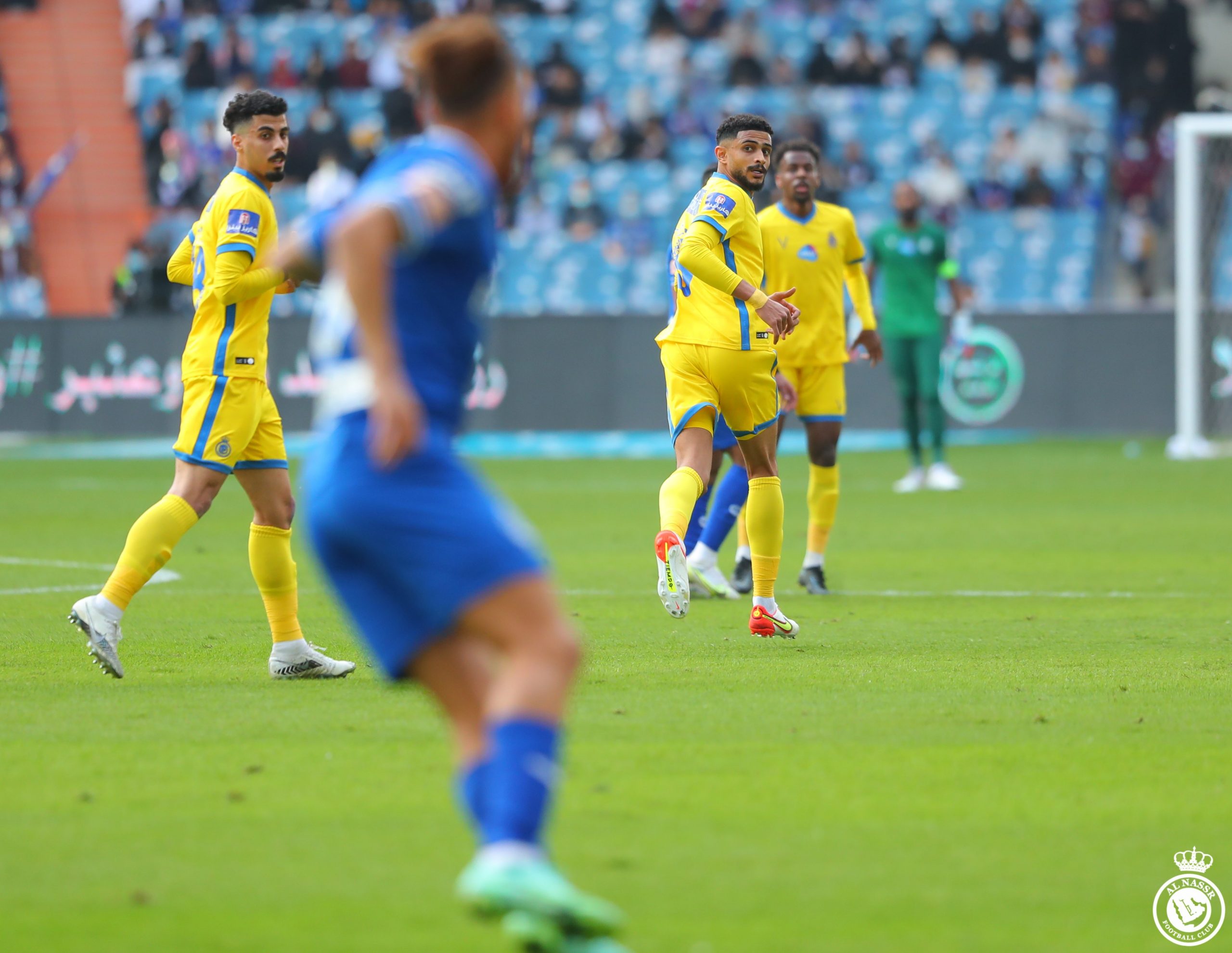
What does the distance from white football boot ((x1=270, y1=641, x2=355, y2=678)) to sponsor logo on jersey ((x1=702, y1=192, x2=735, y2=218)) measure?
2760 millimetres

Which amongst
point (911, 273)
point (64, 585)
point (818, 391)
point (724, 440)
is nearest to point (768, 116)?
point (911, 273)

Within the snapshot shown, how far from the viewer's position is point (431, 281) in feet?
11.5

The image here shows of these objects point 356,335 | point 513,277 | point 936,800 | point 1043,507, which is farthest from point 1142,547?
point 513,277

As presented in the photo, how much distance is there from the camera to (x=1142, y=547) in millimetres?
11648

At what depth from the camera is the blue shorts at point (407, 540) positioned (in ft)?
11.0

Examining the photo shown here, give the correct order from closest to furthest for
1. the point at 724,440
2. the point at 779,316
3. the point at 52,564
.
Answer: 1. the point at 779,316
2. the point at 724,440
3. the point at 52,564

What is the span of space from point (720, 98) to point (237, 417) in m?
22.0

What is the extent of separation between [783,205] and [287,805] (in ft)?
21.1

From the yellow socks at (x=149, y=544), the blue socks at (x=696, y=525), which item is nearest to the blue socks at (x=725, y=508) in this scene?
the blue socks at (x=696, y=525)

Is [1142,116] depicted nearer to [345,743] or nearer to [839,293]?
[839,293]

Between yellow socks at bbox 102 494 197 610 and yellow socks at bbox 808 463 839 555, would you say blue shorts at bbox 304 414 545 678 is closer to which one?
yellow socks at bbox 102 494 197 610

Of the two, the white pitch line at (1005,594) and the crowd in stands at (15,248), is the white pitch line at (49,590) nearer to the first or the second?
the white pitch line at (1005,594)

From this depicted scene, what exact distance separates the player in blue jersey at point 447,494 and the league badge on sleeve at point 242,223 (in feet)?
10.3

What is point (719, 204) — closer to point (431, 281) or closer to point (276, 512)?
point (276, 512)
